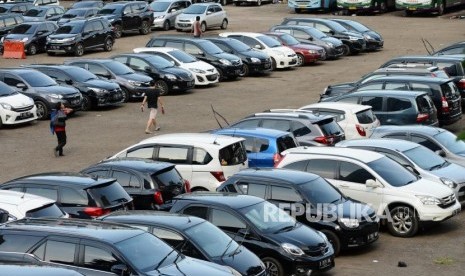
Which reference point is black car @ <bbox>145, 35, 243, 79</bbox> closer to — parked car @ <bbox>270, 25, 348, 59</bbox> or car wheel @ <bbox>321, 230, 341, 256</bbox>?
parked car @ <bbox>270, 25, 348, 59</bbox>

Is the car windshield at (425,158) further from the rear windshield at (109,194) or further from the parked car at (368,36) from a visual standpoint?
the parked car at (368,36)

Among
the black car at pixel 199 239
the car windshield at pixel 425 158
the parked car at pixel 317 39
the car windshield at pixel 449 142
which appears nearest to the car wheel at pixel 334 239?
the black car at pixel 199 239

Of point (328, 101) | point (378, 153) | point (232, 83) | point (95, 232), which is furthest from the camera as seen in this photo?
point (232, 83)

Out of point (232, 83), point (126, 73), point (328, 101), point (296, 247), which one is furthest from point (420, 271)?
point (232, 83)

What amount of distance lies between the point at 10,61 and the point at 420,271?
2852cm

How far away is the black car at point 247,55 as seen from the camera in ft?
131

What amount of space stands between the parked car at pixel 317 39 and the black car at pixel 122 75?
10680 millimetres

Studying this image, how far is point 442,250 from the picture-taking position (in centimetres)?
1941

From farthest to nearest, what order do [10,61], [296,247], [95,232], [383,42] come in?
[383,42]
[10,61]
[296,247]
[95,232]

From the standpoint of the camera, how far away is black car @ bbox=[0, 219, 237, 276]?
1405 cm

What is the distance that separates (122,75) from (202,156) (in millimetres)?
13485

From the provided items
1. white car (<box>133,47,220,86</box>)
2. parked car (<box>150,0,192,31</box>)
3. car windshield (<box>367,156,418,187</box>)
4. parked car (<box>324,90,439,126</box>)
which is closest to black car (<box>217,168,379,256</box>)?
car windshield (<box>367,156,418,187</box>)

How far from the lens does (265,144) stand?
76.5ft

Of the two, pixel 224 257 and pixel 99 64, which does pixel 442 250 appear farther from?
pixel 99 64
